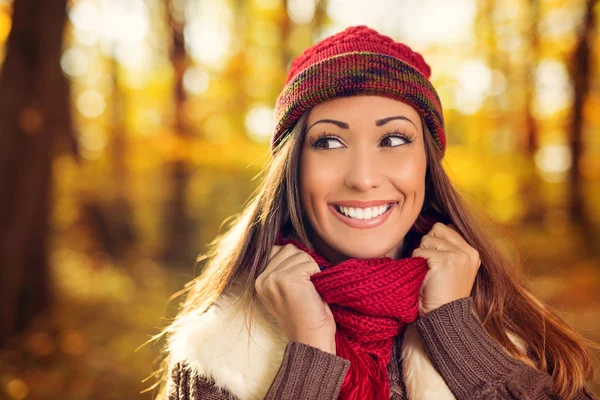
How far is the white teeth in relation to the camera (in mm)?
1864

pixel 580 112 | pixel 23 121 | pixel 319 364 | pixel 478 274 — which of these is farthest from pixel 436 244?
pixel 580 112

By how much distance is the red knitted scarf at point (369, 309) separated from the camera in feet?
5.66

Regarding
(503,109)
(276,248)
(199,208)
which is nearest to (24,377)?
(276,248)

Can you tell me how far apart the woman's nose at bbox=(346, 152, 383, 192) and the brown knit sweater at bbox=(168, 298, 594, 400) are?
1.77ft

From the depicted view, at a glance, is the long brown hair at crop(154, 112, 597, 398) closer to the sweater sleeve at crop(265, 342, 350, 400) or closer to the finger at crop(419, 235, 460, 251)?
the finger at crop(419, 235, 460, 251)

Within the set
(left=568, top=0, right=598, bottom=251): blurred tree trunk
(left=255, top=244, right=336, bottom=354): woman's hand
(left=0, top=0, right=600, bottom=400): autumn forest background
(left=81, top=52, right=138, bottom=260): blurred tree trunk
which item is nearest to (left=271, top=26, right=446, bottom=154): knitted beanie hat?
(left=255, top=244, right=336, bottom=354): woman's hand

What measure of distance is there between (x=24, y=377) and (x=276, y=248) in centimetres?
403

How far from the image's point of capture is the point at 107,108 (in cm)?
1105

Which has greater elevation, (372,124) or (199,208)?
(372,124)

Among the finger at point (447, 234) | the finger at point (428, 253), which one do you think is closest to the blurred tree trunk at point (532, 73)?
the finger at point (447, 234)

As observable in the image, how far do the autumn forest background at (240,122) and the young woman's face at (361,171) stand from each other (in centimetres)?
517

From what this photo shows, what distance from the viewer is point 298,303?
1716 millimetres

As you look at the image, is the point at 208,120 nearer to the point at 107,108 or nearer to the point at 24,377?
the point at 107,108

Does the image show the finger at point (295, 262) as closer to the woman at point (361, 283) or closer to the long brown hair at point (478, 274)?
the woman at point (361, 283)
